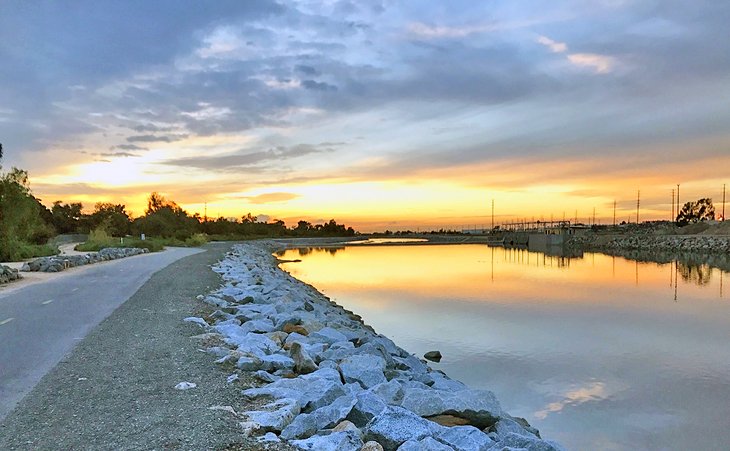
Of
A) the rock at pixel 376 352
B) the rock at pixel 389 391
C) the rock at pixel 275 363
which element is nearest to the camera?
the rock at pixel 389 391

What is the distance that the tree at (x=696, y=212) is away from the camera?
106938mm

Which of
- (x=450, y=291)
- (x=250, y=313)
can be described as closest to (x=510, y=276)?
(x=450, y=291)

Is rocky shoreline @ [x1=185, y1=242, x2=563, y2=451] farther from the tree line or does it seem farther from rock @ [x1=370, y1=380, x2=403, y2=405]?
the tree line

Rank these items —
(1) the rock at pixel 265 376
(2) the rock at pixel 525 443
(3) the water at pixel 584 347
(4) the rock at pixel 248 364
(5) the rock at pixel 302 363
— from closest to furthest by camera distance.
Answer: (2) the rock at pixel 525 443 → (1) the rock at pixel 265 376 → (4) the rock at pixel 248 364 → (5) the rock at pixel 302 363 → (3) the water at pixel 584 347

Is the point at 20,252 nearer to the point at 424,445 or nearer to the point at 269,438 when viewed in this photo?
the point at 269,438

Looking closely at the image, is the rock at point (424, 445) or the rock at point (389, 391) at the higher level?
the rock at point (424, 445)

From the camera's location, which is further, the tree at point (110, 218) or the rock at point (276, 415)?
the tree at point (110, 218)

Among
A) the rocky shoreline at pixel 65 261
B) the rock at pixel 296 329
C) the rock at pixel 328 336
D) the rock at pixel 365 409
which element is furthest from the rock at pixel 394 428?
the rocky shoreline at pixel 65 261

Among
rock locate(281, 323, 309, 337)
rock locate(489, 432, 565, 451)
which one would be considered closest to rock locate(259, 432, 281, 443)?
rock locate(489, 432, 565, 451)

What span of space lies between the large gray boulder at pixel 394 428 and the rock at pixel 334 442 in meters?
0.16

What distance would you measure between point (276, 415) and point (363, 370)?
2052mm

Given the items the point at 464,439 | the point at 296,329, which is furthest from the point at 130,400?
the point at 296,329

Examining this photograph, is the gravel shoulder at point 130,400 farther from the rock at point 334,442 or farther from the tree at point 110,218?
the tree at point 110,218

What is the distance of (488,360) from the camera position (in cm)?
1125
